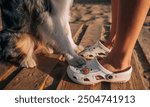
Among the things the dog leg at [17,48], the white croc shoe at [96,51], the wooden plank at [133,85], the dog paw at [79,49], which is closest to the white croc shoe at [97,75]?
the wooden plank at [133,85]

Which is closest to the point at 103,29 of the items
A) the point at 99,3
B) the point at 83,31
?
the point at 83,31

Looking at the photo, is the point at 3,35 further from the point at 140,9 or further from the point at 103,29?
the point at 103,29

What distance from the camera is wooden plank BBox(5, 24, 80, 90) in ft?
9.34

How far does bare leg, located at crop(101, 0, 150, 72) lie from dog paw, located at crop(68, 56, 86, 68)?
0.38m

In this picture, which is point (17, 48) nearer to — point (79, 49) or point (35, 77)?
point (35, 77)

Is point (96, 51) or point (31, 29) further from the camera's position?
point (96, 51)

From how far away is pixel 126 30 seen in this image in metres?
2.65

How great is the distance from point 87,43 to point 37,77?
111cm

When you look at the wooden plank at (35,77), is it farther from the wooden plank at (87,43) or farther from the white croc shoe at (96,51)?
the white croc shoe at (96,51)

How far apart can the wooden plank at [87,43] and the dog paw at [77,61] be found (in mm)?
214

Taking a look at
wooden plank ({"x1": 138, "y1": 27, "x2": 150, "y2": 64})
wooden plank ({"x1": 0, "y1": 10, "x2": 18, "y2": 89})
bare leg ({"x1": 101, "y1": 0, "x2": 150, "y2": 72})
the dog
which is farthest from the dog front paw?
wooden plank ({"x1": 138, "y1": 27, "x2": 150, "y2": 64})

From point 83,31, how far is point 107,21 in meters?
1.73

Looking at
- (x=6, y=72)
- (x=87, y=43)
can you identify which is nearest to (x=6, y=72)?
(x=6, y=72)

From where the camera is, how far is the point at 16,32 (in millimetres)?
3273
